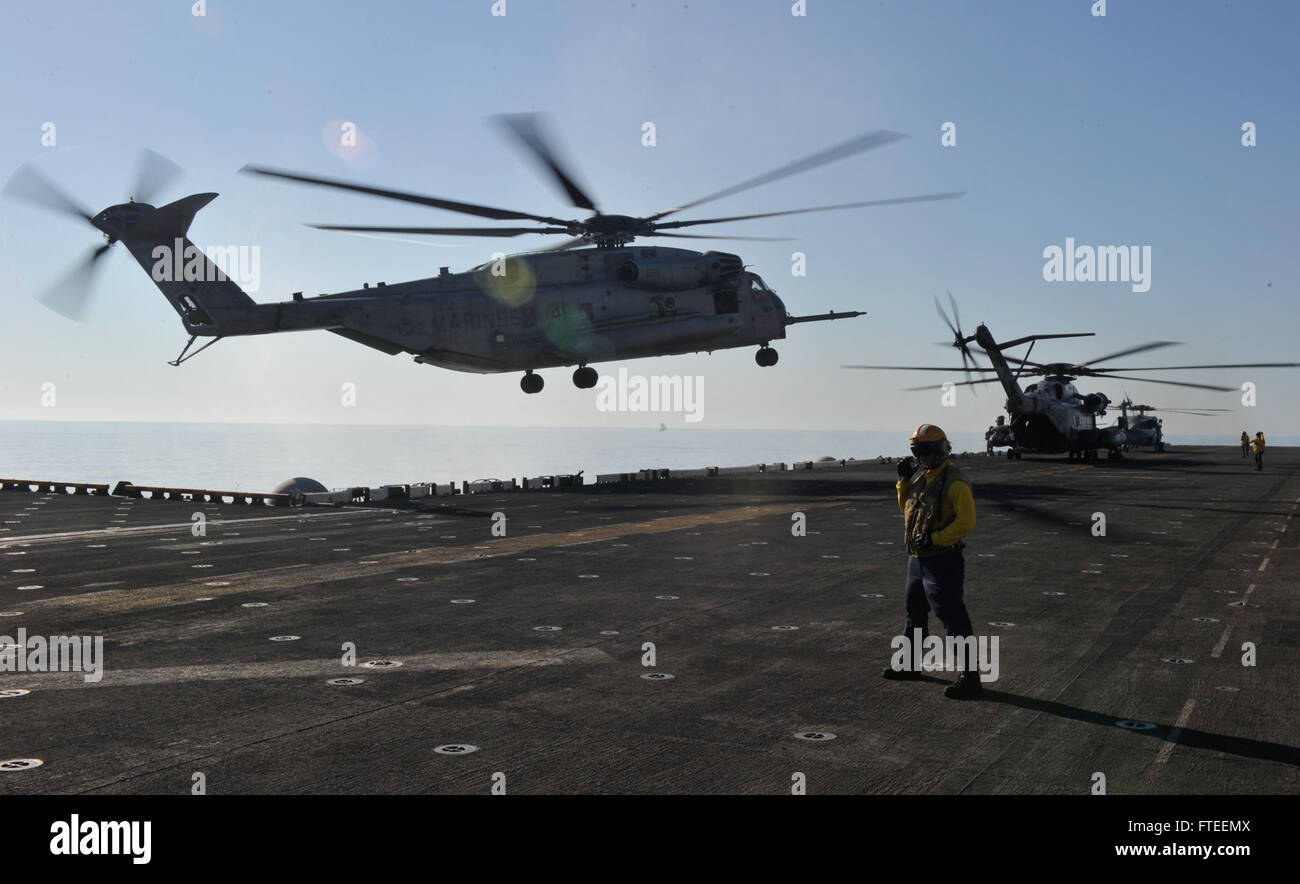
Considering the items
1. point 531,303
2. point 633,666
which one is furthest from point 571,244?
point 633,666

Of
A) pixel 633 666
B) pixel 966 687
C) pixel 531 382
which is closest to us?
pixel 966 687

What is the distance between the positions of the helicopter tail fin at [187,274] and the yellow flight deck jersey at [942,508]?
92.6 ft

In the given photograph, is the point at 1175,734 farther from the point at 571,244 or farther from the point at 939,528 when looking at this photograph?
the point at 571,244

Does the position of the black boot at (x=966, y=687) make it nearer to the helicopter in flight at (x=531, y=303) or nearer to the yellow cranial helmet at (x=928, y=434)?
the yellow cranial helmet at (x=928, y=434)

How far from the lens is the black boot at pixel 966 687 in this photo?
8.34m

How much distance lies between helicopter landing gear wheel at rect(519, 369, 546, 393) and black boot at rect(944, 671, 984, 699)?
102ft

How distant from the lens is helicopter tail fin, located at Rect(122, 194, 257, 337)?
32250mm

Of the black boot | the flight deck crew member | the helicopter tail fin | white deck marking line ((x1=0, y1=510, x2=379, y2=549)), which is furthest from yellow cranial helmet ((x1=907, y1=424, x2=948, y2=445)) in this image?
the helicopter tail fin

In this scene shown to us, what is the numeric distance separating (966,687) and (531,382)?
31552mm

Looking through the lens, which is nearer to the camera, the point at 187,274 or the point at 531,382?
the point at 187,274

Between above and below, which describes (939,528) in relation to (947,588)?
above

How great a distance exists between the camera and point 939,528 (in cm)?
880
